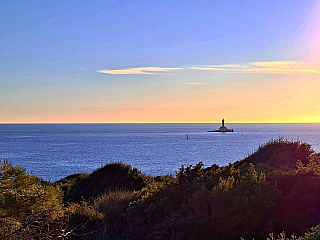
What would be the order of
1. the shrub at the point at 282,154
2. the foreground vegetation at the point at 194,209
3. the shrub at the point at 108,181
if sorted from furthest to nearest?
the shrub at the point at 108,181, the shrub at the point at 282,154, the foreground vegetation at the point at 194,209

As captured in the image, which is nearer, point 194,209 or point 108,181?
point 194,209

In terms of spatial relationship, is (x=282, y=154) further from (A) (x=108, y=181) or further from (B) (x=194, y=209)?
(A) (x=108, y=181)

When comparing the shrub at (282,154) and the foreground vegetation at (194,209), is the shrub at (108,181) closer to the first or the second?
the shrub at (282,154)

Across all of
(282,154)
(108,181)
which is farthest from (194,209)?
(108,181)

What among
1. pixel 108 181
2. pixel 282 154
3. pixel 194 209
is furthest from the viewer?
pixel 108 181

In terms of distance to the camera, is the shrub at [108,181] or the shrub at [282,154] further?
the shrub at [108,181]

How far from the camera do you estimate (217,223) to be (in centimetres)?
859

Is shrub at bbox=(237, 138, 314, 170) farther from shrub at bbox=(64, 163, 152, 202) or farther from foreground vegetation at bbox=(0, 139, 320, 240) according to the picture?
→ shrub at bbox=(64, 163, 152, 202)

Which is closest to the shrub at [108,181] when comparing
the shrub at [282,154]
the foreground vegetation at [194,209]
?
the shrub at [282,154]

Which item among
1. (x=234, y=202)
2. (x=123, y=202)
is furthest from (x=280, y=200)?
(x=123, y=202)

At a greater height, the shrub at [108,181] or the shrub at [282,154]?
the shrub at [282,154]

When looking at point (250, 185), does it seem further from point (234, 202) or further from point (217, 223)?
point (217, 223)

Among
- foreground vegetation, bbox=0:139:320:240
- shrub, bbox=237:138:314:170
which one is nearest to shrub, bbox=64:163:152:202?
shrub, bbox=237:138:314:170

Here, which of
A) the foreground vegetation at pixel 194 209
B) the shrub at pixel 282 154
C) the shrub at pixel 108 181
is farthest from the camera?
the shrub at pixel 108 181
